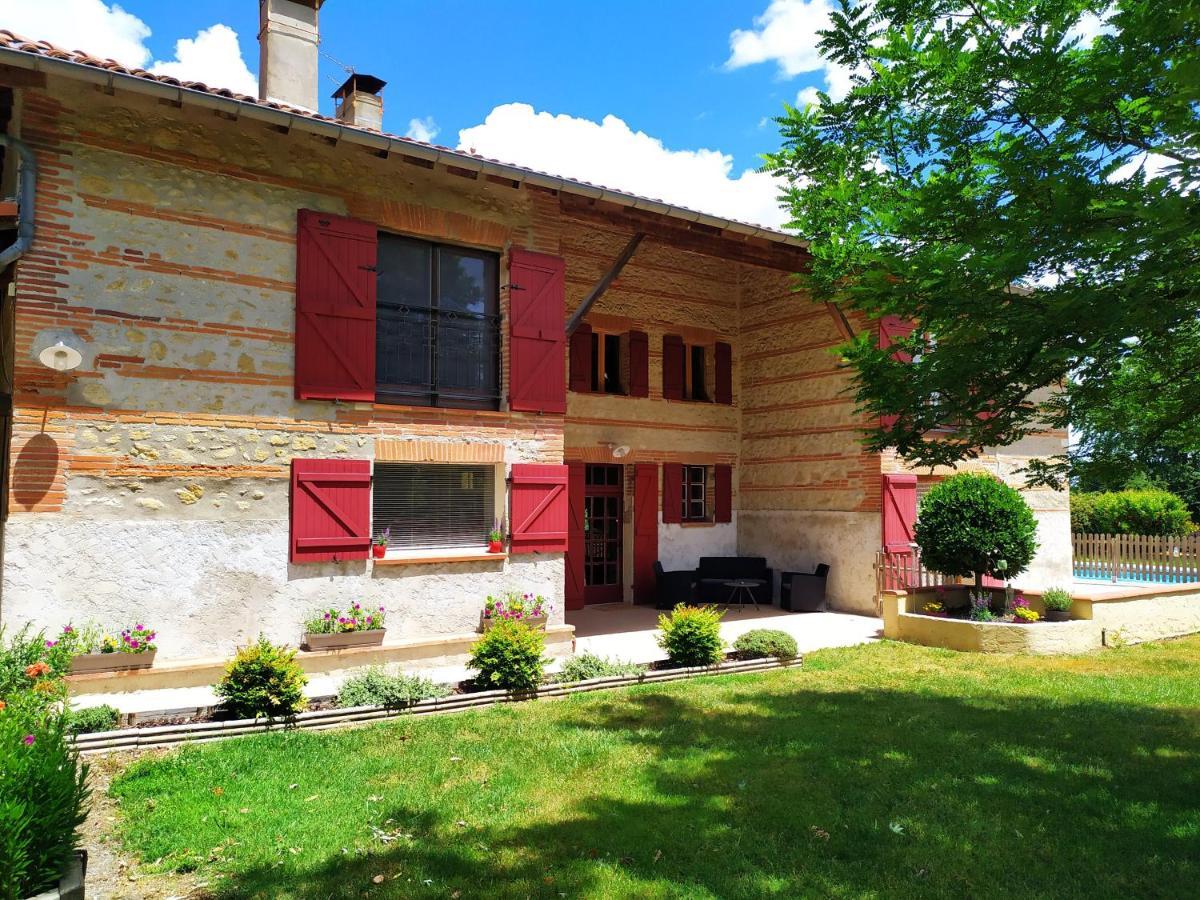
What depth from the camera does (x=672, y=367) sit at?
47.0 feet

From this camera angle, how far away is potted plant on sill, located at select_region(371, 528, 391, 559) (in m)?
8.41

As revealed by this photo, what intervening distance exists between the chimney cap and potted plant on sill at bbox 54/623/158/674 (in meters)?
8.19

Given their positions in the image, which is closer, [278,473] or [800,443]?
[278,473]

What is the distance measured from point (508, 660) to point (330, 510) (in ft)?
8.07

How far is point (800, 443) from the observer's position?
1389 cm

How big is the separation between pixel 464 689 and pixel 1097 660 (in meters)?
7.40

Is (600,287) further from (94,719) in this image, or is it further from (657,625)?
(94,719)

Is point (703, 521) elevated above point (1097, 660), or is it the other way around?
point (703, 521)

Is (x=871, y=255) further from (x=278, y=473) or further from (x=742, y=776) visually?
(x=278, y=473)

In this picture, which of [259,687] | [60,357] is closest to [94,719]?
[259,687]

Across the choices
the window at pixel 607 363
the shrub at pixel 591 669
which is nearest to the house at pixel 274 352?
the shrub at pixel 591 669

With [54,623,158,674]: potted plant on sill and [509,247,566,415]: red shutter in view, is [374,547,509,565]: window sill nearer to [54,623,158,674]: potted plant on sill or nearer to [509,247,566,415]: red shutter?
[509,247,566,415]: red shutter

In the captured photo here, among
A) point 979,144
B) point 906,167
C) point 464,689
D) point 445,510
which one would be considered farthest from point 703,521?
point 979,144

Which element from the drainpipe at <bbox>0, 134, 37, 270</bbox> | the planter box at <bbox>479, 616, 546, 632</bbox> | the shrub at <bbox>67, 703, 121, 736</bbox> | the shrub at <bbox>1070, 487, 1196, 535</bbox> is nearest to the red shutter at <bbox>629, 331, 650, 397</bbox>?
the planter box at <bbox>479, 616, 546, 632</bbox>
